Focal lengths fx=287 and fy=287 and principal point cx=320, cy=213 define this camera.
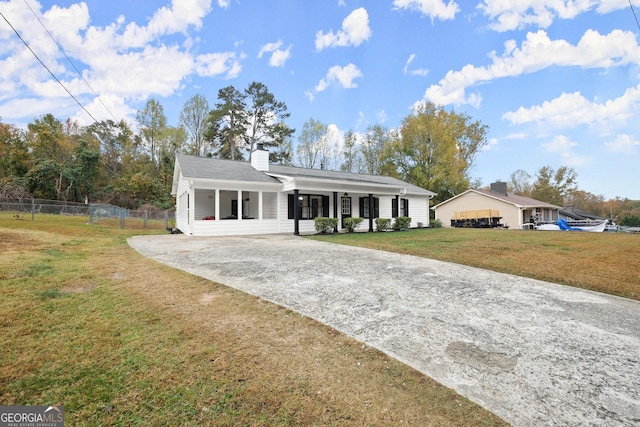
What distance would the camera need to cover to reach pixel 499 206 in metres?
26.7

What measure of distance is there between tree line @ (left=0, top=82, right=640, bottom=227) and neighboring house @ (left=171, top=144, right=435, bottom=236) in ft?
49.1

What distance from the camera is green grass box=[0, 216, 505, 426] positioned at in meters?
1.95

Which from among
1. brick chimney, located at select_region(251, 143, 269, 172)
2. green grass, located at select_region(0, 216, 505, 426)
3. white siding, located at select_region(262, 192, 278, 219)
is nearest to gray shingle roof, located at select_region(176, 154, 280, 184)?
brick chimney, located at select_region(251, 143, 269, 172)

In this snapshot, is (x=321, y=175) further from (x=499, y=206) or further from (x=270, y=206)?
(x=499, y=206)

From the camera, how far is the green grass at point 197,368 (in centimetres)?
195

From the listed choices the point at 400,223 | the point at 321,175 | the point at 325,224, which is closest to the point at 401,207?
the point at 400,223

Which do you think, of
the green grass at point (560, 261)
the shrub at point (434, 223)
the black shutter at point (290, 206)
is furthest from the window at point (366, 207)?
the green grass at point (560, 261)

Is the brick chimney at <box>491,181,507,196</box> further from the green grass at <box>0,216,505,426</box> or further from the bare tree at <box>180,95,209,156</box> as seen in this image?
the bare tree at <box>180,95,209,156</box>

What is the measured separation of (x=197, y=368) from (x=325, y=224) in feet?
40.5

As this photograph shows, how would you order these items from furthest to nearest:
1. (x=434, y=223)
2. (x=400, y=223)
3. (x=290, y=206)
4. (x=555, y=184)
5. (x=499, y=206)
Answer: (x=555, y=184) → (x=499, y=206) → (x=434, y=223) → (x=400, y=223) → (x=290, y=206)

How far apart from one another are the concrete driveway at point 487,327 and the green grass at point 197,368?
1.12ft

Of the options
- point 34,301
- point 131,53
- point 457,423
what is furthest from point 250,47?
point 457,423

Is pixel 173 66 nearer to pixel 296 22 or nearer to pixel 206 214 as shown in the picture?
pixel 296 22

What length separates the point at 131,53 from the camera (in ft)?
46.1
